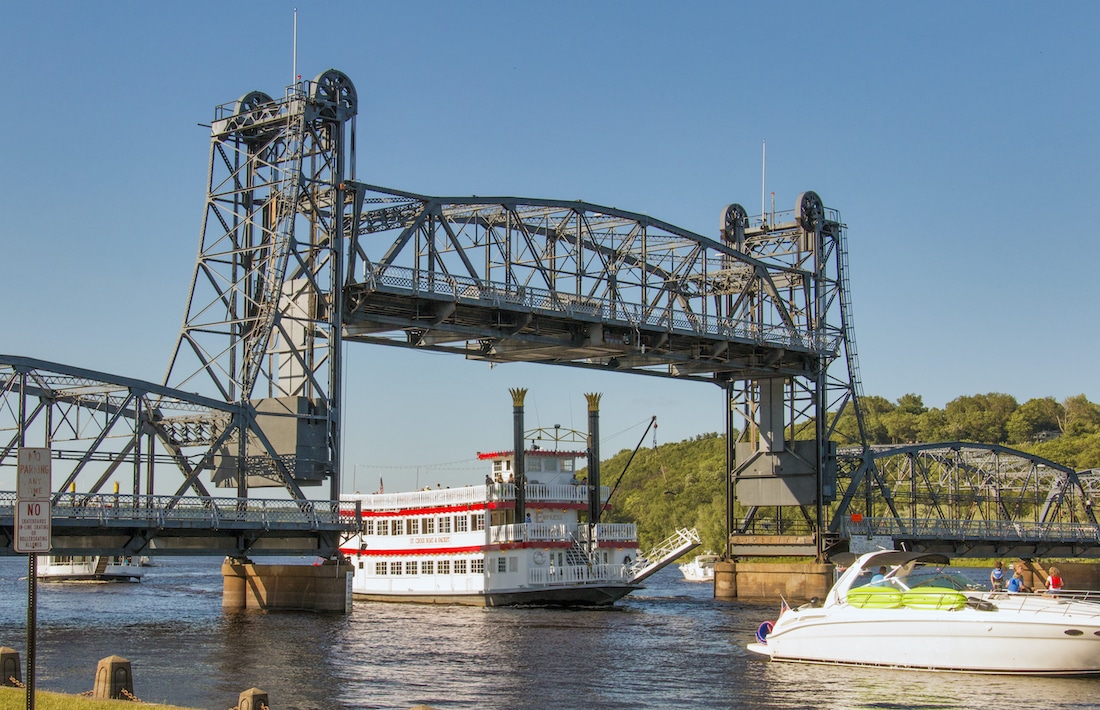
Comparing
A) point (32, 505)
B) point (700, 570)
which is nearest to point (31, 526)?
point (32, 505)

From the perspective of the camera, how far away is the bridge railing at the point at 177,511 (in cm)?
4512

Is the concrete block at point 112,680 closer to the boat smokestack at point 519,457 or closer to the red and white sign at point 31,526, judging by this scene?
the red and white sign at point 31,526

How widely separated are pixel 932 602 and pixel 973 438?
162734 millimetres

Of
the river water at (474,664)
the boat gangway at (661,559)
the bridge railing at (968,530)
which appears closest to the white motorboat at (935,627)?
the river water at (474,664)

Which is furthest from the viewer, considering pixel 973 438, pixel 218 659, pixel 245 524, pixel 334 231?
pixel 973 438

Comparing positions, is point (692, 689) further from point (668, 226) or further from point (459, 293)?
point (668, 226)

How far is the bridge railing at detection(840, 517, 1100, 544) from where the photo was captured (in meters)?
76.2

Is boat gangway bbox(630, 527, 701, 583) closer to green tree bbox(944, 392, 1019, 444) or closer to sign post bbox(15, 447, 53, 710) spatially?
sign post bbox(15, 447, 53, 710)

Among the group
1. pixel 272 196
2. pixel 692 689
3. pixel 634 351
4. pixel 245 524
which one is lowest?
pixel 692 689

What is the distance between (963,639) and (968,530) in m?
51.1

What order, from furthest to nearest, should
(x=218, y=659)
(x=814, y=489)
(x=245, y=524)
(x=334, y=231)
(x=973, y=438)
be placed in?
(x=973, y=438) < (x=814, y=489) < (x=334, y=231) < (x=245, y=524) < (x=218, y=659)

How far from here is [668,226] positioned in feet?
221

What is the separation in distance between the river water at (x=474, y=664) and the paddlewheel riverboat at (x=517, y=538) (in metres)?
2.44

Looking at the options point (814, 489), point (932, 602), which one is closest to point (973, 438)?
point (814, 489)
